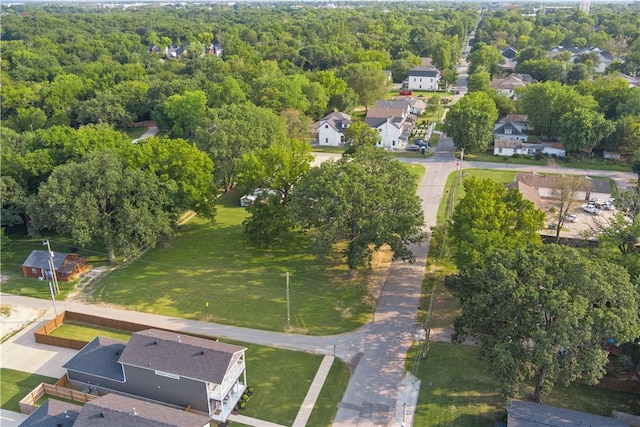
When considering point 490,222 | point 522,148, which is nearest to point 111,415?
point 490,222

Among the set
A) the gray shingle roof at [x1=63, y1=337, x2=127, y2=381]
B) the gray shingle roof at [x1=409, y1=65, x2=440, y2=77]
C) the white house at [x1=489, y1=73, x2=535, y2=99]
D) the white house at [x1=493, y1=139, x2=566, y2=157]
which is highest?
the gray shingle roof at [x1=409, y1=65, x2=440, y2=77]

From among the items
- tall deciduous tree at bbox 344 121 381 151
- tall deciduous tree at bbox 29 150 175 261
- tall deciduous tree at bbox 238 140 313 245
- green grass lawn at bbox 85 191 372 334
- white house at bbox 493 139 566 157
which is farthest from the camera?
white house at bbox 493 139 566 157

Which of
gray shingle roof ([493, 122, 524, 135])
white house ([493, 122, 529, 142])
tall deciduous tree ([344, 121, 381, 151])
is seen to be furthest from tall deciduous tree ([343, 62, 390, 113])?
gray shingle roof ([493, 122, 524, 135])

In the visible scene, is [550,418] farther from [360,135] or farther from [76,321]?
[360,135]

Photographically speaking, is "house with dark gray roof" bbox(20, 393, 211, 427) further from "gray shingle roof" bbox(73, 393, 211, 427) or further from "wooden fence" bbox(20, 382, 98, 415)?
"wooden fence" bbox(20, 382, 98, 415)

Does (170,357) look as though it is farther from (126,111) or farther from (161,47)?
(161,47)

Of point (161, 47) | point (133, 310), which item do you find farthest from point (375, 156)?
point (161, 47)

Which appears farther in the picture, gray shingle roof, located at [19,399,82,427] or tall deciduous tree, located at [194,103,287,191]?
tall deciduous tree, located at [194,103,287,191]

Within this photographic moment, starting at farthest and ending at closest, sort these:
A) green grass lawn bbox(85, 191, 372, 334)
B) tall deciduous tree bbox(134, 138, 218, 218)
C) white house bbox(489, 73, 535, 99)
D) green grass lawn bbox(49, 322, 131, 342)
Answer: white house bbox(489, 73, 535, 99), tall deciduous tree bbox(134, 138, 218, 218), green grass lawn bbox(85, 191, 372, 334), green grass lawn bbox(49, 322, 131, 342)
